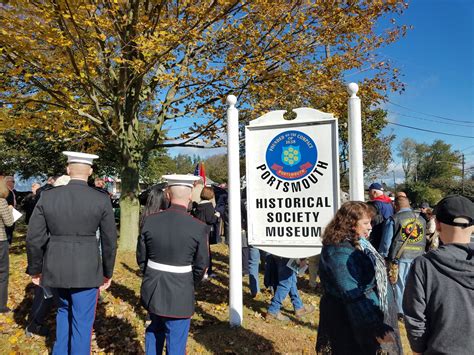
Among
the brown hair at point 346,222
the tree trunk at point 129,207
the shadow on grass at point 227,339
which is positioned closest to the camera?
the brown hair at point 346,222

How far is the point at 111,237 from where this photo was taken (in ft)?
11.3

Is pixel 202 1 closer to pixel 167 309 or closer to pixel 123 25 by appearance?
pixel 123 25

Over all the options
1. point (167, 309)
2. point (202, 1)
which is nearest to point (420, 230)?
point (167, 309)

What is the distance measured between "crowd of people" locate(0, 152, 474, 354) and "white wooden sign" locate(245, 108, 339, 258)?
132cm

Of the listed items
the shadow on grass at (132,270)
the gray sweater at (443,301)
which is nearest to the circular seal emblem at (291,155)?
the gray sweater at (443,301)

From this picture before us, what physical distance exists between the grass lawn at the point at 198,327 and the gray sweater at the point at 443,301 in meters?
2.44

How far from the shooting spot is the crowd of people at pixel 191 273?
2.01 meters

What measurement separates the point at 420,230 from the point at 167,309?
423 cm

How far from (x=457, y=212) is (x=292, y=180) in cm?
248

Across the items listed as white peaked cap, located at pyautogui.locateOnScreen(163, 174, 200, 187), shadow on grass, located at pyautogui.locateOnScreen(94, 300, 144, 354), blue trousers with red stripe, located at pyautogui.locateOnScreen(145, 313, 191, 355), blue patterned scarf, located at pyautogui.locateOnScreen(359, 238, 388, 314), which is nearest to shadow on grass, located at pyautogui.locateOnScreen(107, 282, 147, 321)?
shadow on grass, located at pyautogui.locateOnScreen(94, 300, 144, 354)

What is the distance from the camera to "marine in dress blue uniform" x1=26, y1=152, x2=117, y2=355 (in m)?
3.24

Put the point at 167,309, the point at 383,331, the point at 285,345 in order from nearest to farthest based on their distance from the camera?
1. the point at 383,331
2. the point at 167,309
3. the point at 285,345

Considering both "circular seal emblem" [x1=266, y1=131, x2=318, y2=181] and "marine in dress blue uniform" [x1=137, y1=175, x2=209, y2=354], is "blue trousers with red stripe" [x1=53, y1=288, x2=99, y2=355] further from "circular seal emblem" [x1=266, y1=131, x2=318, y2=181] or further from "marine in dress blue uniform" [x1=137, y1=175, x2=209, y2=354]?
"circular seal emblem" [x1=266, y1=131, x2=318, y2=181]

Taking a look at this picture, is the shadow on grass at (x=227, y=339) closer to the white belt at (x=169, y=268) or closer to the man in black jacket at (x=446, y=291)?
the white belt at (x=169, y=268)
